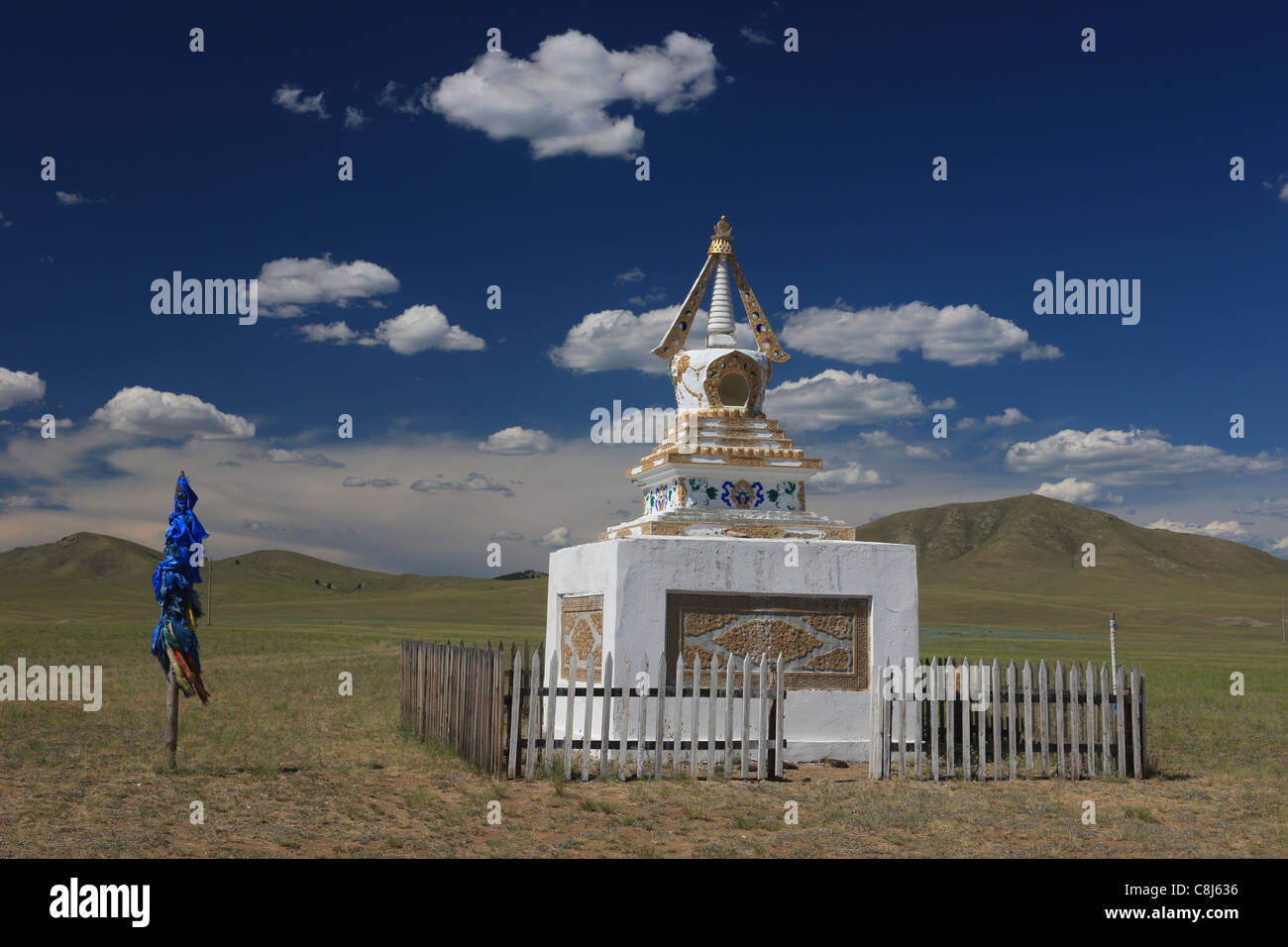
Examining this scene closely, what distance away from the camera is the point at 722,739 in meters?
14.8

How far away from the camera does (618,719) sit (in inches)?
601

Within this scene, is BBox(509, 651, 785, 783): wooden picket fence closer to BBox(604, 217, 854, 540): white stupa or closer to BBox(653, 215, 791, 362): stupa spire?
BBox(604, 217, 854, 540): white stupa

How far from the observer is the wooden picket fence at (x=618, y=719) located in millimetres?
13211

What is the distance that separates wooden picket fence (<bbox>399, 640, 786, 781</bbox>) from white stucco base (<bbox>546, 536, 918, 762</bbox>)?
62cm

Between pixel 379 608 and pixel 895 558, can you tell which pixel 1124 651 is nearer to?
pixel 895 558

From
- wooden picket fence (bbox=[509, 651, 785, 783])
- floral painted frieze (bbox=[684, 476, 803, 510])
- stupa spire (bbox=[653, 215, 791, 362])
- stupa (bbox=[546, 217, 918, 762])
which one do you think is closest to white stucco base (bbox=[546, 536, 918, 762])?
stupa (bbox=[546, 217, 918, 762])

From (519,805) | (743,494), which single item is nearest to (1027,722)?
(743,494)

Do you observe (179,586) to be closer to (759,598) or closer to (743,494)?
(759,598)

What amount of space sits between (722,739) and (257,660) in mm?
30146

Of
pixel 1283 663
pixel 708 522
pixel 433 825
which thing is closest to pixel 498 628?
pixel 1283 663

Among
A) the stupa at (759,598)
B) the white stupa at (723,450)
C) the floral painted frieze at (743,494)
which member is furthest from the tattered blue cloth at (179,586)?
the floral painted frieze at (743,494)

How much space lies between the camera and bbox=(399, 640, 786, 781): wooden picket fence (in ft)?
43.3

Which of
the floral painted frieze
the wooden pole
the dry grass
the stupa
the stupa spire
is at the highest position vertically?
the stupa spire

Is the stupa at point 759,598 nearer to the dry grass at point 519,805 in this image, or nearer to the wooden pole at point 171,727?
the dry grass at point 519,805
